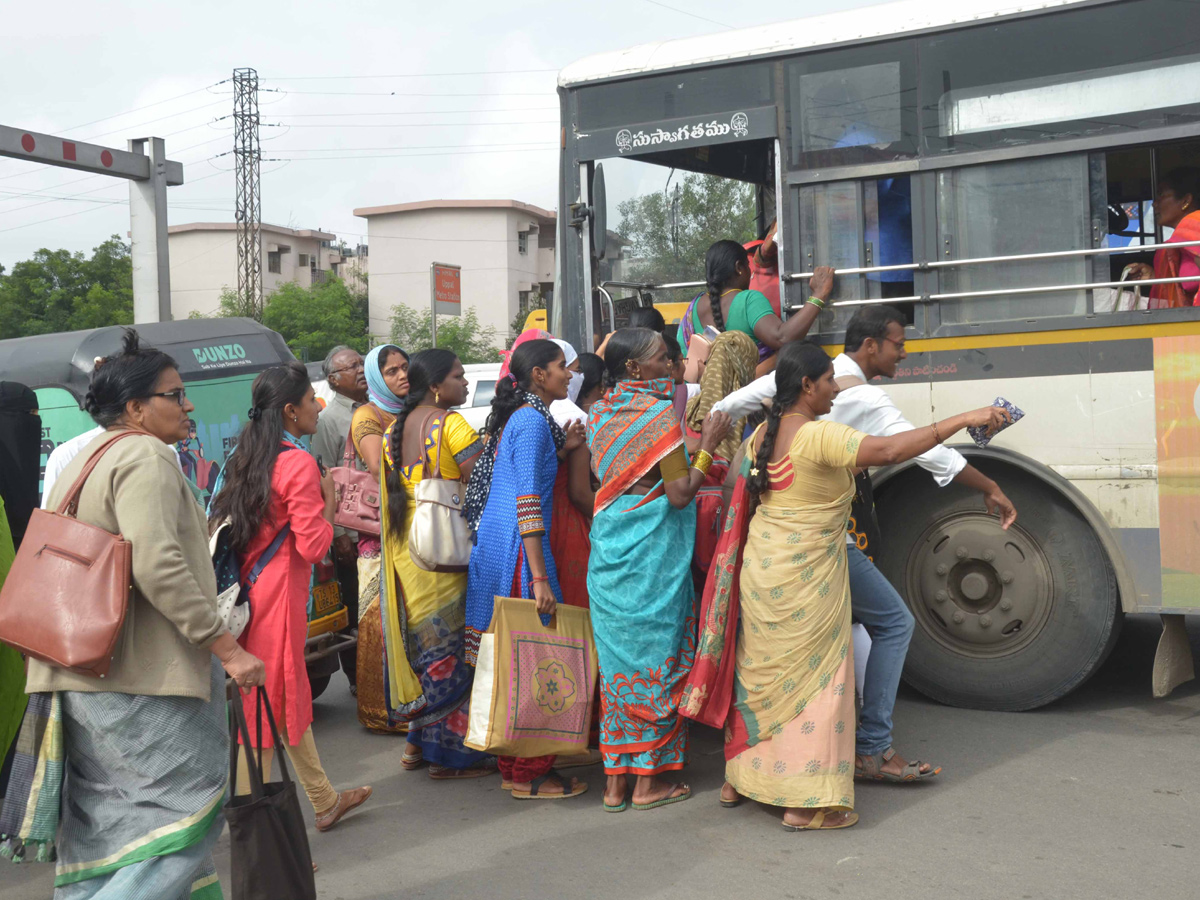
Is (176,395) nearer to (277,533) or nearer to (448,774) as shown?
(277,533)

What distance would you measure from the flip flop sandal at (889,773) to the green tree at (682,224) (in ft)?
9.40

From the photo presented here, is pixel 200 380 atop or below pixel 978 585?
atop

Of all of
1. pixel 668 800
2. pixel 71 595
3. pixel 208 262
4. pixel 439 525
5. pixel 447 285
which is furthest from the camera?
pixel 208 262

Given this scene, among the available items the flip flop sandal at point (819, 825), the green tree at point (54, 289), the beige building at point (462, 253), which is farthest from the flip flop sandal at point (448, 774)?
the beige building at point (462, 253)

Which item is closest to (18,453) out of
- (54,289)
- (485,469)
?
(485,469)

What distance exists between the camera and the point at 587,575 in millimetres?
4406

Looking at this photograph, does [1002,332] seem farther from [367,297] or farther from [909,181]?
[367,297]

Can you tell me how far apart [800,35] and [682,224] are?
4.12 feet

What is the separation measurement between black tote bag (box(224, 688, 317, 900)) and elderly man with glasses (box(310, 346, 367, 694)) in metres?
3.07

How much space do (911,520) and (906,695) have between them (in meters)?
0.89

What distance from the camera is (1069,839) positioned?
3.80m

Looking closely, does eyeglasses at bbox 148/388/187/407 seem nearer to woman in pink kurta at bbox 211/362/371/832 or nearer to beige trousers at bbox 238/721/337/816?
woman in pink kurta at bbox 211/362/371/832

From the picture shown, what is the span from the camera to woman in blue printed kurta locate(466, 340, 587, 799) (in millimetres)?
4324

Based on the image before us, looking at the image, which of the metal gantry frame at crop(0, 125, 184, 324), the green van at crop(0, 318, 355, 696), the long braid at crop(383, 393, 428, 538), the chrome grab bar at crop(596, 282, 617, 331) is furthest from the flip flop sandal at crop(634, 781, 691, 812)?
the metal gantry frame at crop(0, 125, 184, 324)
